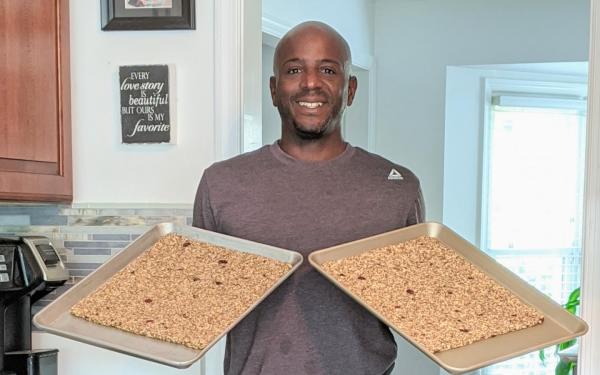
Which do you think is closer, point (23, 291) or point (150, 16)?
point (23, 291)

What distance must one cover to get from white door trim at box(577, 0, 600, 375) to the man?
45cm

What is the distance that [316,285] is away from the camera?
1.35m

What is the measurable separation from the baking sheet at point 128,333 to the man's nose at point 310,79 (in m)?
0.34

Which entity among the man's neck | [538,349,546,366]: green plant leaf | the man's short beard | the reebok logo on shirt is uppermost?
the man's short beard

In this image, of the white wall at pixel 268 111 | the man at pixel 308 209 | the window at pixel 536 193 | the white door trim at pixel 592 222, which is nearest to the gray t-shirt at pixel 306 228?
the man at pixel 308 209

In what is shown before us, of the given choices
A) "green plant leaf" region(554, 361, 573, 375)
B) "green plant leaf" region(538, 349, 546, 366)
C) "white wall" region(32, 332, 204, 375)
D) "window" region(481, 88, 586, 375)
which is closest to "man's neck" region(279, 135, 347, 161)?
"white wall" region(32, 332, 204, 375)

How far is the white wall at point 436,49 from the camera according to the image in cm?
335

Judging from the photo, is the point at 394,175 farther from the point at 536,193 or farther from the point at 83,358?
the point at 536,193

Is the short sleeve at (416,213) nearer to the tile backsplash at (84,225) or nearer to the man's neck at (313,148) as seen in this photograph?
the man's neck at (313,148)

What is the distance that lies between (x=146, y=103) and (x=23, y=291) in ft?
1.84

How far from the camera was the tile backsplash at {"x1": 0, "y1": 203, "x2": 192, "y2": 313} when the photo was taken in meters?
1.76

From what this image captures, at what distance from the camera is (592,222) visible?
157 cm

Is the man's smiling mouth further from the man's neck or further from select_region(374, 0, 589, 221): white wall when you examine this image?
select_region(374, 0, 589, 221): white wall

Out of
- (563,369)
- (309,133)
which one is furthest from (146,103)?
(563,369)
